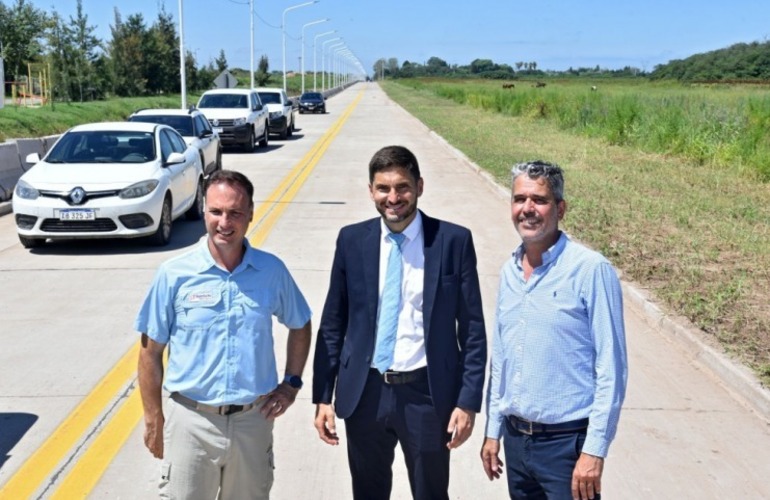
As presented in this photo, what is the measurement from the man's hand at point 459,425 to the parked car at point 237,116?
2198 centimetres

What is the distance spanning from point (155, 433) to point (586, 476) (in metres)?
1.58

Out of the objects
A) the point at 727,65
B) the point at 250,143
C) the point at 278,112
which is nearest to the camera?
the point at 250,143

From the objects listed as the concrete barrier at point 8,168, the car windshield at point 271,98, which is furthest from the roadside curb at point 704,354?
the car windshield at point 271,98

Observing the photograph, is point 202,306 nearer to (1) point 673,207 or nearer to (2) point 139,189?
(2) point 139,189

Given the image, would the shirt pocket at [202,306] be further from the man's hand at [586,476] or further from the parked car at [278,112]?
the parked car at [278,112]

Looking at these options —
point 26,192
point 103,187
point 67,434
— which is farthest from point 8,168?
point 67,434

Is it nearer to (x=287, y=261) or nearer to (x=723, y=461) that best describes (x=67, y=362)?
(x=287, y=261)

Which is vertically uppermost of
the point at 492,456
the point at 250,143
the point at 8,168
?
the point at 492,456

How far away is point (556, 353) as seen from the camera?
9.57 ft

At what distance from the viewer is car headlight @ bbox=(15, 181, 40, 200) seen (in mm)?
10719

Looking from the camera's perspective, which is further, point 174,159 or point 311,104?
point 311,104

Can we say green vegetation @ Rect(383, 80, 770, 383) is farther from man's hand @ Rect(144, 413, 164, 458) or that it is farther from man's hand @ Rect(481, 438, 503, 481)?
man's hand @ Rect(144, 413, 164, 458)

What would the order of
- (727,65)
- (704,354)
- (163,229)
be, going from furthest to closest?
(727,65) → (163,229) → (704,354)

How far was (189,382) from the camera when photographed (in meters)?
3.13
